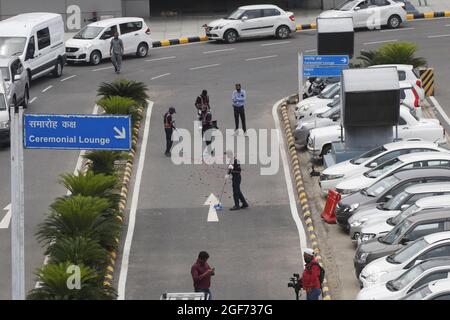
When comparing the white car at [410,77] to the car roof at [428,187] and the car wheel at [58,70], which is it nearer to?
the car roof at [428,187]

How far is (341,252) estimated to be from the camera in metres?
25.5

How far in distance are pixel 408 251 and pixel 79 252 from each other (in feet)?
19.2

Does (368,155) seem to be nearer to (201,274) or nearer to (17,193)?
(201,274)

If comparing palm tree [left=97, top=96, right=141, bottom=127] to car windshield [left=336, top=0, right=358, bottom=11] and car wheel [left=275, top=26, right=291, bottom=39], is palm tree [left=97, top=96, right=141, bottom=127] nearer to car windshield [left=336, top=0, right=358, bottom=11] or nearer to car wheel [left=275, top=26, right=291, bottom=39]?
car wheel [left=275, top=26, right=291, bottom=39]

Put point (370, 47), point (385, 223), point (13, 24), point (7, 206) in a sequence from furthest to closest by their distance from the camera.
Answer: point (370, 47)
point (13, 24)
point (7, 206)
point (385, 223)

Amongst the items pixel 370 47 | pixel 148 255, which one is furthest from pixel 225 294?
pixel 370 47

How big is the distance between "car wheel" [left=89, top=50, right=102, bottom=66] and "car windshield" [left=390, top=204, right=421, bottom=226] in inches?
860

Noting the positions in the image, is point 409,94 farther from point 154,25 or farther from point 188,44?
point 154,25

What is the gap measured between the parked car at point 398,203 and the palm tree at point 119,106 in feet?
34.8

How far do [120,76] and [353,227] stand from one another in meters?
18.5

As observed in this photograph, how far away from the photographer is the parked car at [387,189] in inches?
1048

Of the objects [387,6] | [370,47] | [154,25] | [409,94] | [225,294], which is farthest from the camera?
[154,25]

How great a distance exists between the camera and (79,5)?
5181 cm

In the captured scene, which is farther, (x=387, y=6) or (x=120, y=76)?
(x=387, y=6)
